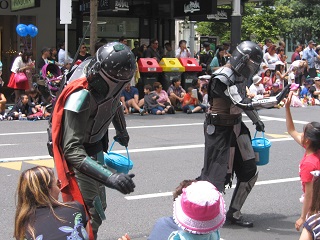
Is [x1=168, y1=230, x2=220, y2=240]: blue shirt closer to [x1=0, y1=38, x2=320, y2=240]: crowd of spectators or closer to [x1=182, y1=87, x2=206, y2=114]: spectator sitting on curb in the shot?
[x1=0, y1=38, x2=320, y2=240]: crowd of spectators

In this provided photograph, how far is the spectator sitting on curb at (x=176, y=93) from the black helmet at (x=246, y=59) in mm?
11149

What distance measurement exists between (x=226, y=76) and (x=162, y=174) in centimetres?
325

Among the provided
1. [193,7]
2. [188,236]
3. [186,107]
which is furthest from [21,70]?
[188,236]

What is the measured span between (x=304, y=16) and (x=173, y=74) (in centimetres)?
3059

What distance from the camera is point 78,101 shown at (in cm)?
459

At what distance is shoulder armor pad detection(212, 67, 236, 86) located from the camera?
21.0 ft

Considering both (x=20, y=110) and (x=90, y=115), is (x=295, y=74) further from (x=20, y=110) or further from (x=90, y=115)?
(x=90, y=115)

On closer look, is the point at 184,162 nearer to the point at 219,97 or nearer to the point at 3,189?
the point at 3,189

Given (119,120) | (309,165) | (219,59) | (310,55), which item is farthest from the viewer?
(310,55)

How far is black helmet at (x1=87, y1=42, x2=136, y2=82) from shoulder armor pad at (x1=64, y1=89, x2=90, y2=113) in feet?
0.65

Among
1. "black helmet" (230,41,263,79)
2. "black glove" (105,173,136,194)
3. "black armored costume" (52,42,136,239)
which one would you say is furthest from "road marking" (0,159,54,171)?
"black glove" (105,173,136,194)

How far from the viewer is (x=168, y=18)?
25031 millimetres

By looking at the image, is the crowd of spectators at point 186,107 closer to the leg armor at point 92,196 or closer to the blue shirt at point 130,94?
the blue shirt at point 130,94

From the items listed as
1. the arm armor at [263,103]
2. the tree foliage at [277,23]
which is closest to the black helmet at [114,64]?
the arm armor at [263,103]
